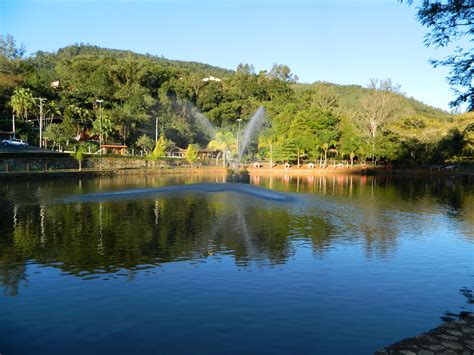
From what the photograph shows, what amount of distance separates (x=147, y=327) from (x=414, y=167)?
85.7 metres

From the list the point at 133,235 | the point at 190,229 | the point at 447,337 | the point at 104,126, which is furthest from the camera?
the point at 104,126

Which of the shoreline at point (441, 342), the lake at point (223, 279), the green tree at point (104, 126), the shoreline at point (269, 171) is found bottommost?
the lake at point (223, 279)

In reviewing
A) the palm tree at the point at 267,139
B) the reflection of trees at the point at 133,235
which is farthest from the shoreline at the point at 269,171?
the reflection of trees at the point at 133,235

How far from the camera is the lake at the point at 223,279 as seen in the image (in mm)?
9984

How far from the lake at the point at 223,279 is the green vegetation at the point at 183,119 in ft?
173

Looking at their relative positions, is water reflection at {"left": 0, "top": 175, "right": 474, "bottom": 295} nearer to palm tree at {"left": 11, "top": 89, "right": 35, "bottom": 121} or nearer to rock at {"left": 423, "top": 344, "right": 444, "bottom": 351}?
rock at {"left": 423, "top": 344, "right": 444, "bottom": 351}

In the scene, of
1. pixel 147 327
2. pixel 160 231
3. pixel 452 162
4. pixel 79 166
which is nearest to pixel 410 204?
pixel 160 231

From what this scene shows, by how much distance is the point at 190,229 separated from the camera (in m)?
22.4

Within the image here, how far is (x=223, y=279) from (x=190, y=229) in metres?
8.50

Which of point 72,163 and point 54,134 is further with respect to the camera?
point 54,134

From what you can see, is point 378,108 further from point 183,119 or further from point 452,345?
point 452,345

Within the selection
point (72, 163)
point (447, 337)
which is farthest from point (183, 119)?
point (447, 337)

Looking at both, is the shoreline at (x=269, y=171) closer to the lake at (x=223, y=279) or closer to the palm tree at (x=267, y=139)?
the palm tree at (x=267, y=139)

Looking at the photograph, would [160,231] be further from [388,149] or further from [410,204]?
[388,149]
